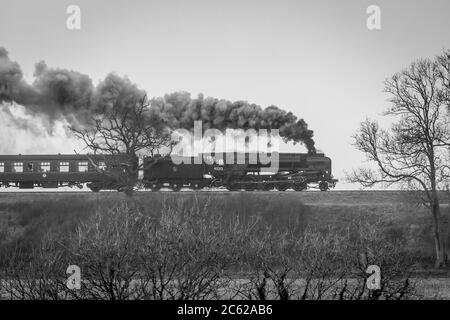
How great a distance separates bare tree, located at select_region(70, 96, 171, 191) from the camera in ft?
151

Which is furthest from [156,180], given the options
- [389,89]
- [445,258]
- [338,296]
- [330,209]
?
[338,296]

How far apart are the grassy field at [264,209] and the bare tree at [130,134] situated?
2.96 meters

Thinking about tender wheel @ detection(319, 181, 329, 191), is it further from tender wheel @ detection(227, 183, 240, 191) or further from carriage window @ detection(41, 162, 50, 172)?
carriage window @ detection(41, 162, 50, 172)

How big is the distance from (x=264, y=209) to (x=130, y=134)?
12.5 m

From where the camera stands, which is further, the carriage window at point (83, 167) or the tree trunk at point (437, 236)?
the carriage window at point (83, 167)

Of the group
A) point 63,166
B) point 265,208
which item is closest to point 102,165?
point 63,166

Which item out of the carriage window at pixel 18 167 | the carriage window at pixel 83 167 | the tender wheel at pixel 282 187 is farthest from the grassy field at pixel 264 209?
the carriage window at pixel 18 167

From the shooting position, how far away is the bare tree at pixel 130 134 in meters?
46.1

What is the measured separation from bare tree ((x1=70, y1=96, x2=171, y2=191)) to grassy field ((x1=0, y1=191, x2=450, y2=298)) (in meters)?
2.96

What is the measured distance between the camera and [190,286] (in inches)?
838

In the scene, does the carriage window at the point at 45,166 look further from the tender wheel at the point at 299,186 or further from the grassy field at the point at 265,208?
the tender wheel at the point at 299,186

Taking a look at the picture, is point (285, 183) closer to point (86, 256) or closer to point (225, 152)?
point (225, 152)

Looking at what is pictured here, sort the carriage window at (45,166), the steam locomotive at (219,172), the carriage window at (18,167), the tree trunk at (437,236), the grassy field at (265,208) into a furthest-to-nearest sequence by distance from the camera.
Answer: the carriage window at (18,167)
the carriage window at (45,166)
the steam locomotive at (219,172)
the grassy field at (265,208)
the tree trunk at (437,236)
